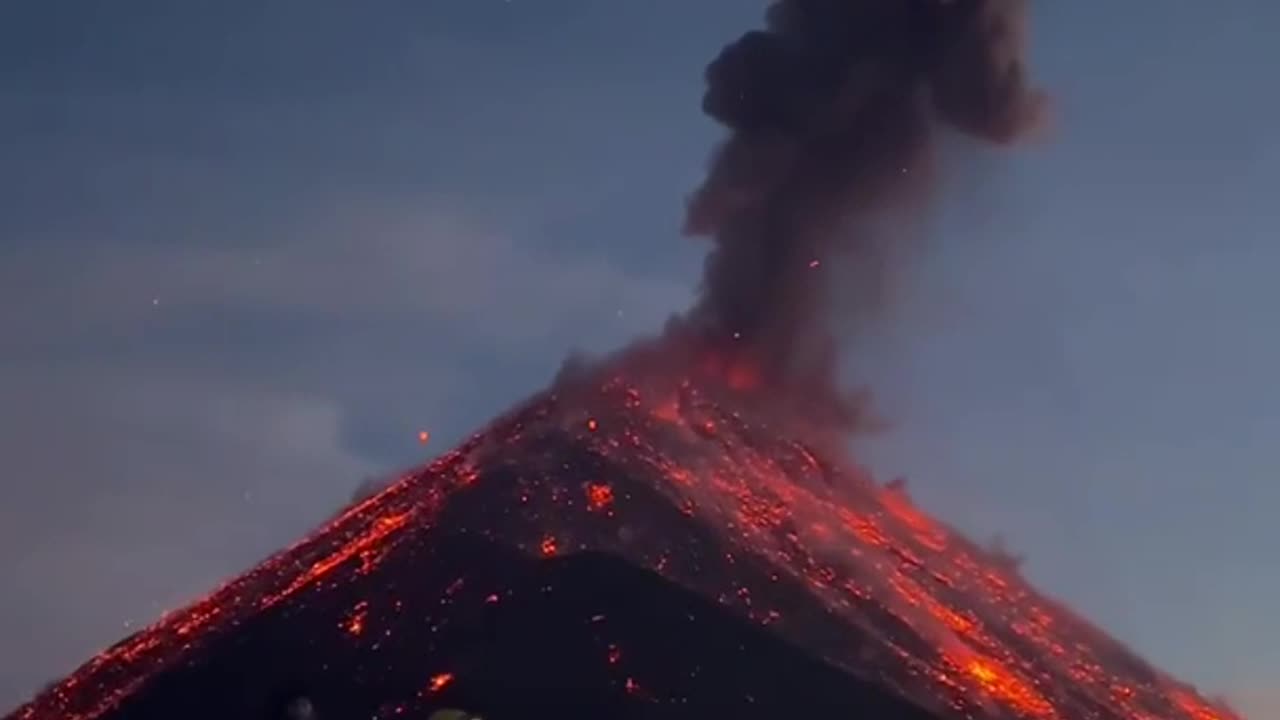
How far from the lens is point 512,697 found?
2318 inches

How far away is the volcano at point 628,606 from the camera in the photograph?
60.5 meters

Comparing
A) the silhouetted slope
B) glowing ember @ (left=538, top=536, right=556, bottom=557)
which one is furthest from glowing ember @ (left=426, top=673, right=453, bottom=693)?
glowing ember @ (left=538, top=536, right=556, bottom=557)

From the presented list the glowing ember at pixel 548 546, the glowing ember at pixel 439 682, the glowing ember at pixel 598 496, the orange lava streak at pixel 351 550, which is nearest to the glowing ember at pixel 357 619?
the orange lava streak at pixel 351 550

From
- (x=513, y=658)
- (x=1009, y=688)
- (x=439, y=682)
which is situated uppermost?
(x=1009, y=688)

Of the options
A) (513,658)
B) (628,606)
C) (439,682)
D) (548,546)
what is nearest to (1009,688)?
(628,606)

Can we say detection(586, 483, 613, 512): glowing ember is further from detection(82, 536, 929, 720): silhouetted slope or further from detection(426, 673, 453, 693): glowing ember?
detection(426, 673, 453, 693): glowing ember

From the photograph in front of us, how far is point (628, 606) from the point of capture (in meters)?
64.3

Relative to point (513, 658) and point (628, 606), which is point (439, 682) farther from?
point (628, 606)

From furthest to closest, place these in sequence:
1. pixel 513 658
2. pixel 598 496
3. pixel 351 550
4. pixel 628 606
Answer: pixel 351 550, pixel 598 496, pixel 628 606, pixel 513 658

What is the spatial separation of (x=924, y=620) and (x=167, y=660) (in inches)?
1202

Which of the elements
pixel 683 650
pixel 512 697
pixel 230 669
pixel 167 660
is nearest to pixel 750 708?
pixel 683 650

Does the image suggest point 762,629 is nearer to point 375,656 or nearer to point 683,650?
point 683,650

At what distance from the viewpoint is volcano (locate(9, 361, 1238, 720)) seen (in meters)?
60.5

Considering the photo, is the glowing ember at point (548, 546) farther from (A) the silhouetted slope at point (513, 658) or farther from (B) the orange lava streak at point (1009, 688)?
(B) the orange lava streak at point (1009, 688)
